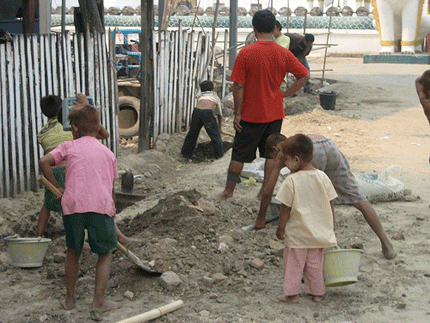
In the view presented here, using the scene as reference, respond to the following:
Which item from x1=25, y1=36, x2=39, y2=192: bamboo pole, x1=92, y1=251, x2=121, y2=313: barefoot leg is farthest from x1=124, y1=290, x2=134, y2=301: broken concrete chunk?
x1=25, y1=36, x2=39, y2=192: bamboo pole

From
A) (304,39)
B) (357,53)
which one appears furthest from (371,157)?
(357,53)

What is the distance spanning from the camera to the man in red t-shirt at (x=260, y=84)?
516cm

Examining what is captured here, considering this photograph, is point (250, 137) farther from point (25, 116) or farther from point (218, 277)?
point (25, 116)

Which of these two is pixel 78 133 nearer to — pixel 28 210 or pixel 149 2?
pixel 28 210

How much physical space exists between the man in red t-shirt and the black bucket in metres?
6.74

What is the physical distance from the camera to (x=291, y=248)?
3.48 meters

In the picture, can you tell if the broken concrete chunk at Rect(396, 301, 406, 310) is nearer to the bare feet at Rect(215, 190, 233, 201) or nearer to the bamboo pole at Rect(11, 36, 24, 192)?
the bare feet at Rect(215, 190, 233, 201)

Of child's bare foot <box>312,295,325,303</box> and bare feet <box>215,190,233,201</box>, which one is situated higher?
bare feet <box>215,190,233,201</box>

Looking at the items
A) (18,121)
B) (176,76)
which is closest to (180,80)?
(176,76)

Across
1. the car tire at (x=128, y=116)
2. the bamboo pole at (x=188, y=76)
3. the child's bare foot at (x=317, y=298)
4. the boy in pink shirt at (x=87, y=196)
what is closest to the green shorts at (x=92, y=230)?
the boy in pink shirt at (x=87, y=196)

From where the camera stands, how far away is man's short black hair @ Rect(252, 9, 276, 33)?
16.7 ft

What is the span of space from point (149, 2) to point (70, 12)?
1193 inches

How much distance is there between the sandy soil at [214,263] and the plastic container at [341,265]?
168 millimetres

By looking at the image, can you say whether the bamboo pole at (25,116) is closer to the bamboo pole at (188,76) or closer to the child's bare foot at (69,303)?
the child's bare foot at (69,303)
